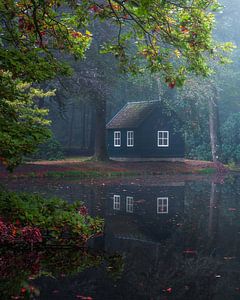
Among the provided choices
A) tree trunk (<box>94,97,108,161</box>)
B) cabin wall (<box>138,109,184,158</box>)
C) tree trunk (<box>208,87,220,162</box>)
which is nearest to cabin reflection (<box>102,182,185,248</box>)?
tree trunk (<box>94,97,108,161</box>)

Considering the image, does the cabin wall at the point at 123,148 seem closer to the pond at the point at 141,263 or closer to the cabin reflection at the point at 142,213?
the cabin reflection at the point at 142,213

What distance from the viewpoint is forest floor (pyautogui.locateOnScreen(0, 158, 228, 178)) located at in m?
28.2

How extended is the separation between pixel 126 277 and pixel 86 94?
1032 inches

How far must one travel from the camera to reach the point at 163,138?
4228cm

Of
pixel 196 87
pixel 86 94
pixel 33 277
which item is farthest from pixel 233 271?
pixel 196 87

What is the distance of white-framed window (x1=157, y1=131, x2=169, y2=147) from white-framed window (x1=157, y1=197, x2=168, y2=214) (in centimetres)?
2419

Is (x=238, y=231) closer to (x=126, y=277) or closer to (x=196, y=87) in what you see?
(x=126, y=277)

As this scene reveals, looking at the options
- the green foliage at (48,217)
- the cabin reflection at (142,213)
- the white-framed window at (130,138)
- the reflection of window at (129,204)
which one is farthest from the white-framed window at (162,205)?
the white-framed window at (130,138)

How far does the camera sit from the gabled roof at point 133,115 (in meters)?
42.3

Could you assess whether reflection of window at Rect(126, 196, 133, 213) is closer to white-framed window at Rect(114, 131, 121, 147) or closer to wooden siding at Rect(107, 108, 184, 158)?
wooden siding at Rect(107, 108, 184, 158)

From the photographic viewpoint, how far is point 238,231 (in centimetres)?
1135

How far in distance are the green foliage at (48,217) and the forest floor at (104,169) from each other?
16.7 m

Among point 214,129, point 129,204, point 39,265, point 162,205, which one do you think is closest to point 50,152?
point 214,129

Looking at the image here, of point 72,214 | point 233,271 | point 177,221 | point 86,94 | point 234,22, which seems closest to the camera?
point 233,271
